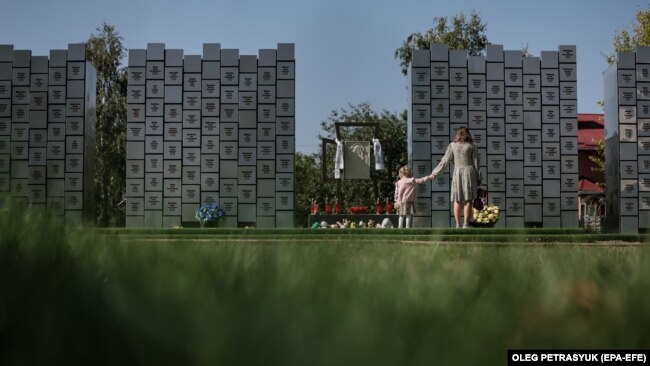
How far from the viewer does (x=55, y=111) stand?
17406 millimetres

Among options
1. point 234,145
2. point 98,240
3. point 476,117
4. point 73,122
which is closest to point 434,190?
point 476,117

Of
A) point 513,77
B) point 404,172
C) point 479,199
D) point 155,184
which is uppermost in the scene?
point 513,77

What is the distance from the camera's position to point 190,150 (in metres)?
17.5

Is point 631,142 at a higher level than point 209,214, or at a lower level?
higher

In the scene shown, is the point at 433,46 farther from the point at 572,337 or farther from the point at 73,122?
the point at 572,337

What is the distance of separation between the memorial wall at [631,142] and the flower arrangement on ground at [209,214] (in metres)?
9.55

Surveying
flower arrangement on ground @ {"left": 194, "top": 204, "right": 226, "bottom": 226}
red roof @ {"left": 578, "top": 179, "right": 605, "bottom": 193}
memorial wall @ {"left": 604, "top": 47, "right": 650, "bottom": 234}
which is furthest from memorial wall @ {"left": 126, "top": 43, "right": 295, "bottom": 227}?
red roof @ {"left": 578, "top": 179, "right": 605, "bottom": 193}

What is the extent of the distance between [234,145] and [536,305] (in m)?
16.6

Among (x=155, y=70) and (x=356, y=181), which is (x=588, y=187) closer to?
(x=356, y=181)

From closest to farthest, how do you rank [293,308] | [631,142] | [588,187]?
[293,308], [631,142], [588,187]

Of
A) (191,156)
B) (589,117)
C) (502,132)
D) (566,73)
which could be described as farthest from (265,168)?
(589,117)

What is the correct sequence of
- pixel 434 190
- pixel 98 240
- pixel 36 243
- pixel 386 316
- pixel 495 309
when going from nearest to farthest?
pixel 386 316
pixel 495 309
pixel 36 243
pixel 98 240
pixel 434 190

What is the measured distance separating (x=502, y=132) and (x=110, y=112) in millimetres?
18582

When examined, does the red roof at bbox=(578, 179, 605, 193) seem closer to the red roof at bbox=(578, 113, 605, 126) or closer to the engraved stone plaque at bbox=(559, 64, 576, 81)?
the red roof at bbox=(578, 113, 605, 126)
